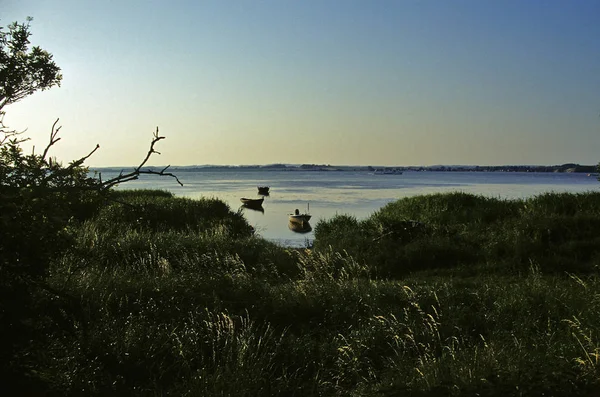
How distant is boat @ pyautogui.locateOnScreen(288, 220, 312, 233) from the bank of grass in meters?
20.3

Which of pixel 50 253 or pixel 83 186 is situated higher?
pixel 83 186

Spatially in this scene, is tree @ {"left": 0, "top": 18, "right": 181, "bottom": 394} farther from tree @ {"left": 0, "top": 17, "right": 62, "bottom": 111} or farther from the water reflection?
the water reflection

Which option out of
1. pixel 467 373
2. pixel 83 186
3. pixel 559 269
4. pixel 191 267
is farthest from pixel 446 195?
pixel 83 186

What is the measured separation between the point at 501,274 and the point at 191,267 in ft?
25.0

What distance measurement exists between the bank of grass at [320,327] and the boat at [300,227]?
20.3 metres

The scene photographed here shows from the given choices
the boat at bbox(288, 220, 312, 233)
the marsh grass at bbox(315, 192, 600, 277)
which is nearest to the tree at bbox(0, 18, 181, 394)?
the marsh grass at bbox(315, 192, 600, 277)

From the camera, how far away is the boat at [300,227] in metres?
35.1

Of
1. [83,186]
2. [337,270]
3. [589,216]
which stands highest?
[83,186]

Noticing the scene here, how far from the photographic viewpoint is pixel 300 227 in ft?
118

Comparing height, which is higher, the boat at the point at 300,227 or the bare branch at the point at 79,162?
the bare branch at the point at 79,162

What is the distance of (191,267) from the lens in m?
11.8

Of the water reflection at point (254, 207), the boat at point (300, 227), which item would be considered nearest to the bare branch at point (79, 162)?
Result: the boat at point (300, 227)

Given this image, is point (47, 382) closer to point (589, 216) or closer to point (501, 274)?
point (501, 274)

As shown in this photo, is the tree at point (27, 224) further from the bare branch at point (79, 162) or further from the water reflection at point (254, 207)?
the water reflection at point (254, 207)
